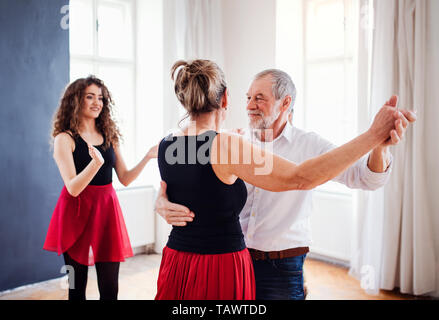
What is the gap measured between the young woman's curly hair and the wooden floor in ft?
4.51

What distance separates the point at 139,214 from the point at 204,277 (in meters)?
3.05

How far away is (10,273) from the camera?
3.28 metres

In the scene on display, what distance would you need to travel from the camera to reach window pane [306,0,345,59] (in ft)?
13.3

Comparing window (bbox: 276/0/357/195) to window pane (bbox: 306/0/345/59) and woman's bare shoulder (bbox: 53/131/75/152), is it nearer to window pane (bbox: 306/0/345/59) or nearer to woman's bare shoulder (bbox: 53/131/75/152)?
window pane (bbox: 306/0/345/59)

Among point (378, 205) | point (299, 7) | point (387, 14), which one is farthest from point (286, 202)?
point (299, 7)

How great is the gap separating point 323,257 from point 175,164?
10.4ft

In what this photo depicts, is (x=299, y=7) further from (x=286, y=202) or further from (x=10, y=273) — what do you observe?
(x=10, y=273)

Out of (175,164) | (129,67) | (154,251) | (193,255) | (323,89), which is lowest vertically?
(154,251)

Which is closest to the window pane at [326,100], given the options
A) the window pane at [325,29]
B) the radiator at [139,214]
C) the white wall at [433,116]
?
the window pane at [325,29]

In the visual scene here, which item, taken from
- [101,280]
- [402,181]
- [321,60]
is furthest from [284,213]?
[321,60]

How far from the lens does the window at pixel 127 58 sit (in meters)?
4.14
